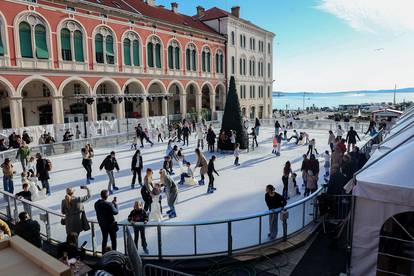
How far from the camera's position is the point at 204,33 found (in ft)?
136

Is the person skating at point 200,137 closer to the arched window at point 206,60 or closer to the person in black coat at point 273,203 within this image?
the person in black coat at point 273,203

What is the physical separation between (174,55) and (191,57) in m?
3.19

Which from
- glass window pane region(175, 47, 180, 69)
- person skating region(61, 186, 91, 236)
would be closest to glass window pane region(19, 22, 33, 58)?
glass window pane region(175, 47, 180, 69)

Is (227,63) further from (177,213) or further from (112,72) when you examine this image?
(177,213)

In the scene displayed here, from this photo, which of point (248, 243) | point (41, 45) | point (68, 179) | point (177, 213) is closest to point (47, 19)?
point (41, 45)

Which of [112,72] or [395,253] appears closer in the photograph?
[395,253]

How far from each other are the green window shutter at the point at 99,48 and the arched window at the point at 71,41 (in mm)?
1606

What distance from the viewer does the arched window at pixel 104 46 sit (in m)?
30.0

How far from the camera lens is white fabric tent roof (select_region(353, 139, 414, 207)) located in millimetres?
4910

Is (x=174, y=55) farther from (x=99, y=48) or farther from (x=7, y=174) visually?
(x=7, y=174)

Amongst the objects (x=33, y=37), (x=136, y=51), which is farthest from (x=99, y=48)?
(x=33, y=37)

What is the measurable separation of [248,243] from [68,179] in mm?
9845

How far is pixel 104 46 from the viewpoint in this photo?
30.4m

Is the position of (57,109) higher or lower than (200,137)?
higher
